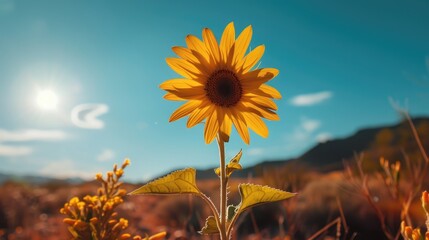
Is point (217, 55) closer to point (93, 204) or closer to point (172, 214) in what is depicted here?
point (93, 204)

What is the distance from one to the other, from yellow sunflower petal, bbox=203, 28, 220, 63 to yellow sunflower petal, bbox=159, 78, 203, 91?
123 millimetres

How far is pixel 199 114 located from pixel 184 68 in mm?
182

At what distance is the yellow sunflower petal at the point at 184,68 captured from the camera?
1580 mm

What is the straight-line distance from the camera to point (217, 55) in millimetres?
1649

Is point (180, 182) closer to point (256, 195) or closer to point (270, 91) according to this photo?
point (256, 195)

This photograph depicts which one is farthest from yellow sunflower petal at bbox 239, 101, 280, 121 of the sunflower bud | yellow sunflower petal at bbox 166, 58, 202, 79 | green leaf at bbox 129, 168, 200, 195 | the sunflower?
the sunflower bud

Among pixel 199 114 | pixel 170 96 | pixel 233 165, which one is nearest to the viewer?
pixel 233 165

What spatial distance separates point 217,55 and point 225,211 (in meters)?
0.59

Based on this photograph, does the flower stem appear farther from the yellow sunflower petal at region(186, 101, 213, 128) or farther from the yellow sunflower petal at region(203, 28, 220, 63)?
the yellow sunflower petal at region(203, 28, 220, 63)

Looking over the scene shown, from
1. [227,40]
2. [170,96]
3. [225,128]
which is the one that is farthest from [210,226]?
[227,40]

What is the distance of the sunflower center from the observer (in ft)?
5.41

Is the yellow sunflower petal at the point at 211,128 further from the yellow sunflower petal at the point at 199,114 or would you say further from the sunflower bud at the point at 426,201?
the sunflower bud at the point at 426,201

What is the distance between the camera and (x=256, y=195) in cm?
142

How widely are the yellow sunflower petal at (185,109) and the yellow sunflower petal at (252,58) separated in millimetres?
229
